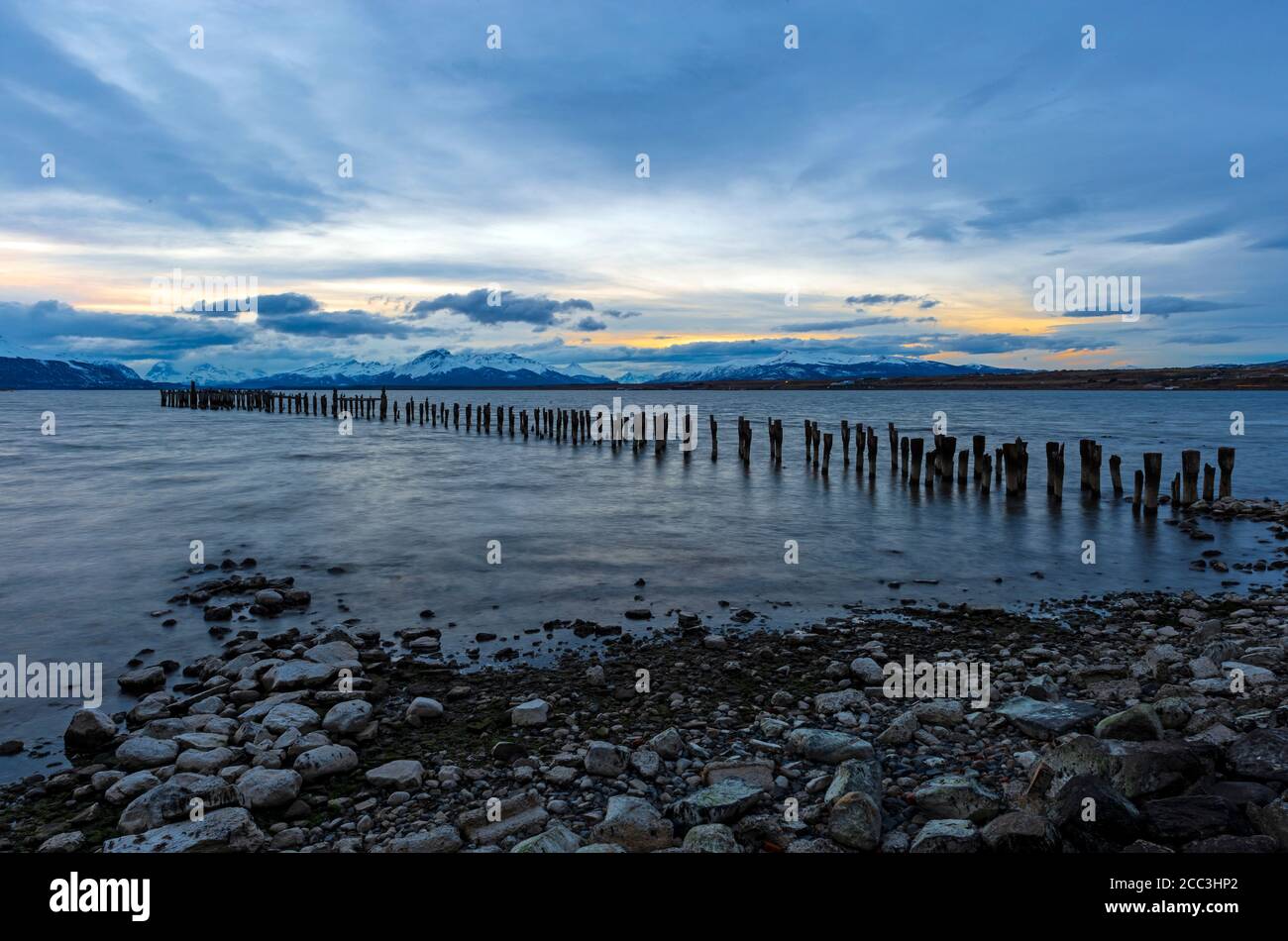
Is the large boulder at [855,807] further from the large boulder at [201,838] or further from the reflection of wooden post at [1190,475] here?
the reflection of wooden post at [1190,475]

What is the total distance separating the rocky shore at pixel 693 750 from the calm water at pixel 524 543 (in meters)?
1.45

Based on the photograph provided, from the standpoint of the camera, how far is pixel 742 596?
45.4 ft

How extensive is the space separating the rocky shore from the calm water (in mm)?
1448

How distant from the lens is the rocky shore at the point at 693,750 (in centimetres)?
549

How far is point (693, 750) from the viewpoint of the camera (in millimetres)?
7195

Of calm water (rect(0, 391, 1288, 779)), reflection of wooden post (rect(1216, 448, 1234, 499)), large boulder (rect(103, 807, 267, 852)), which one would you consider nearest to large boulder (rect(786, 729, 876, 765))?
large boulder (rect(103, 807, 267, 852))

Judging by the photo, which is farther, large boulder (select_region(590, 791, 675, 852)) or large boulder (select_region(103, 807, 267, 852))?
large boulder (select_region(103, 807, 267, 852))

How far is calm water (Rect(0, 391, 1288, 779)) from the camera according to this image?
12906 millimetres

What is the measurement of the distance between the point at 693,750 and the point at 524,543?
1236 centimetres

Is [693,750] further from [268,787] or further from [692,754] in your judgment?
[268,787]

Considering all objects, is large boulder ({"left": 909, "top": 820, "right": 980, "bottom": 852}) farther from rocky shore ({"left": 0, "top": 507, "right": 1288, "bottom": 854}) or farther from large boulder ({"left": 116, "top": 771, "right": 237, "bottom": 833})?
large boulder ({"left": 116, "top": 771, "right": 237, "bottom": 833})

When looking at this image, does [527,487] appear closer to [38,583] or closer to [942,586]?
[38,583]

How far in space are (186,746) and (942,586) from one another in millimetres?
12656
